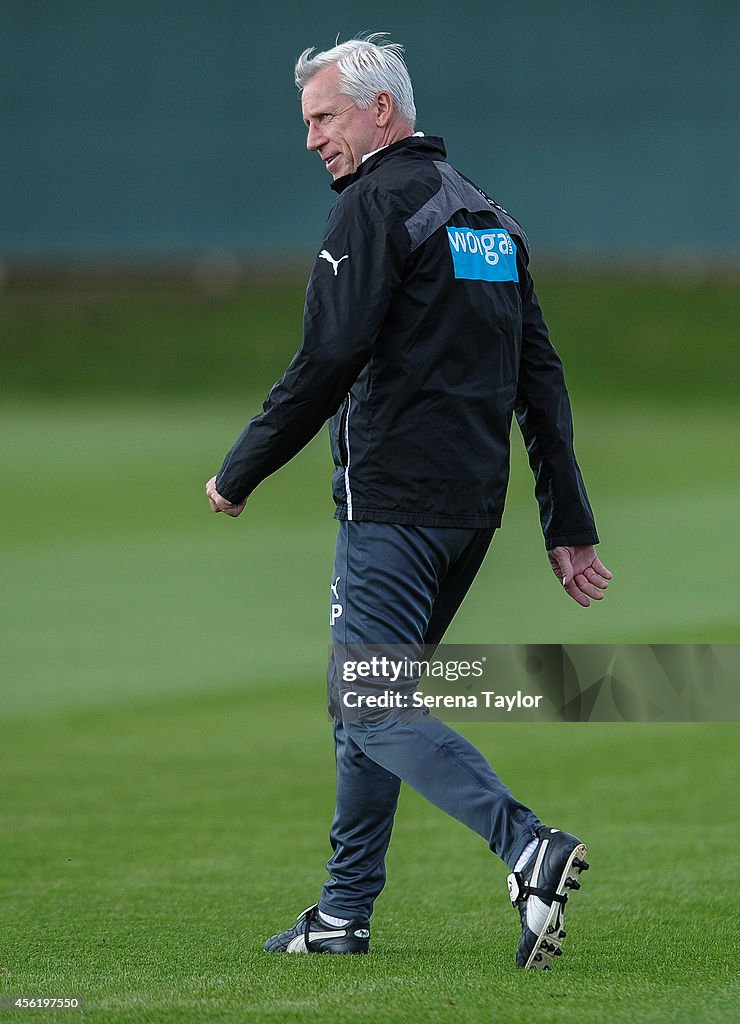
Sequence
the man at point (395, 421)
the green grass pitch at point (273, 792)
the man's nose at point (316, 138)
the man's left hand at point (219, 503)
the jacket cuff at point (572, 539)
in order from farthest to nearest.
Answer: the jacket cuff at point (572, 539), the man's nose at point (316, 138), the man's left hand at point (219, 503), the man at point (395, 421), the green grass pitch at point (273, 792)

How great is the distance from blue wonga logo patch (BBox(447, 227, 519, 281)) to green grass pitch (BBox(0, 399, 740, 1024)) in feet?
3.67

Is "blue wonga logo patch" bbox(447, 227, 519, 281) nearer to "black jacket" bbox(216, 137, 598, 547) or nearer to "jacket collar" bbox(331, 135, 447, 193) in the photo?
"black jacket" bbox(216, 137, 598, 547)

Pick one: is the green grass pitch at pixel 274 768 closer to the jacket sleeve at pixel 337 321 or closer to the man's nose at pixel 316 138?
the jacket sleeve at pixel 337 321

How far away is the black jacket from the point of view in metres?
2.49

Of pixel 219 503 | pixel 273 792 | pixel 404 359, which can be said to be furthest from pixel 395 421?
pixel 273 792

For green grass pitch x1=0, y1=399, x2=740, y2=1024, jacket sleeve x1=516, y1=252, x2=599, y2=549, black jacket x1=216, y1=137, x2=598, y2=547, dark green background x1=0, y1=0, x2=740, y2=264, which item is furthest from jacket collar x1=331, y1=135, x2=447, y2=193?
dark green background x1=0, y1=0, x2=740, y2=264

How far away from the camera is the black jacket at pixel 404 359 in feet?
8.18

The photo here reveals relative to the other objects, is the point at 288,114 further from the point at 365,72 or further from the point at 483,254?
the point at 483,254

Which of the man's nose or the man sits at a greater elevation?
the man's nose

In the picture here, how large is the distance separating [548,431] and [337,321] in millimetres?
507

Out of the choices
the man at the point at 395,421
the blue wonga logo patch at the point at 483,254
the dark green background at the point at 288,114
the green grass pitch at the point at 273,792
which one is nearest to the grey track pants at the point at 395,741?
the man at the point at 395,421

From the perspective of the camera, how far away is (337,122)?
2674mm

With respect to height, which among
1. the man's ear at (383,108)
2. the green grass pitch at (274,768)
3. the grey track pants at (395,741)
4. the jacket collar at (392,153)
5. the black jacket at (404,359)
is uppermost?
the man's ear at (383,108)

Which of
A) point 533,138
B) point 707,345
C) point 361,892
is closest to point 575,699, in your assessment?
point 361,892
